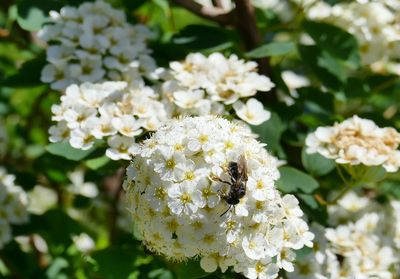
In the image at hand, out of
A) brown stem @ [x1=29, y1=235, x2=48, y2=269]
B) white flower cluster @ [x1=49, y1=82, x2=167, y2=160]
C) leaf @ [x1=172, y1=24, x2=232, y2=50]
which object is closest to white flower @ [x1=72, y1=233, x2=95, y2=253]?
brown stem @ [x1=29, y1=235, x2=48, y2=269]

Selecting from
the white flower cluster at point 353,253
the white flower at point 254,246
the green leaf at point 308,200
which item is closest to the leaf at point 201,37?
the green leaf at point 308,200

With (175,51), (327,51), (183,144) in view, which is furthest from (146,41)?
(183,144)

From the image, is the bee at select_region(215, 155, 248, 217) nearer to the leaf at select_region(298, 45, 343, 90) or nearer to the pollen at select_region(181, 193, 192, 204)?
the pollen at select_region(181, 193, 192, 204)

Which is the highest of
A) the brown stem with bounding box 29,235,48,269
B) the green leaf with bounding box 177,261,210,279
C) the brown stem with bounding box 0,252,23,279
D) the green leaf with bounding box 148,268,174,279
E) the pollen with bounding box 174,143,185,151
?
the pollen with bounding box 174,143,185,151

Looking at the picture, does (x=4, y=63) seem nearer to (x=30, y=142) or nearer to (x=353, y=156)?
(x=30, y=142)

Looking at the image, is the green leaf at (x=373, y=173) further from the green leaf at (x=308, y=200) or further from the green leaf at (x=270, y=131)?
the green leaf at (x=270, y=131)

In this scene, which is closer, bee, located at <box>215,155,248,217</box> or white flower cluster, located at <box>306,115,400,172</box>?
bee, located at <box>215,155,248,217</box>

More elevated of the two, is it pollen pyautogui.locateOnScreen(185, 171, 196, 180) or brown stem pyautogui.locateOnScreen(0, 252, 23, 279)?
pollen pyautogui.locateOnScreen(185, 171, 196, 180)

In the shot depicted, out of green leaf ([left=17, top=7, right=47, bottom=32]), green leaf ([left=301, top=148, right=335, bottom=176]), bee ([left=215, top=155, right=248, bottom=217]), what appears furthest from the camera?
green leaf ([left=17, top=7, right=47, bottom=32])
